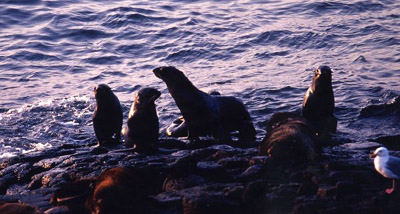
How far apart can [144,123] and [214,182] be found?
2716 mm

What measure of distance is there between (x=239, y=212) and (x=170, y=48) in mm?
13793

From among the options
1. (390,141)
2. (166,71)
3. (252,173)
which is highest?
(166,71)

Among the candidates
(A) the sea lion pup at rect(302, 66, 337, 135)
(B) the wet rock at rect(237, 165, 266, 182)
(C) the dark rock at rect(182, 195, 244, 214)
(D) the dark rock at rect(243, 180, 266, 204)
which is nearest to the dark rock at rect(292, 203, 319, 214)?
(D) the dark rock at rect(243, 180, 266, 204)

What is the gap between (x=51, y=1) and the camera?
27359 mm

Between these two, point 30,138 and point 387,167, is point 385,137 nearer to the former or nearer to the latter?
point 387,167

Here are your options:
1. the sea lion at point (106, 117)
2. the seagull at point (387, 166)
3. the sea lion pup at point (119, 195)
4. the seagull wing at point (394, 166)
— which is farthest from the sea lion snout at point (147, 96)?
the seagull wing at point (394, 166)

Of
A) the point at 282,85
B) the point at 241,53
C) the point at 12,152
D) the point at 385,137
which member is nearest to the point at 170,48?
the point at 241,53

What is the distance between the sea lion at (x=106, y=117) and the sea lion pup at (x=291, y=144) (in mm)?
3611

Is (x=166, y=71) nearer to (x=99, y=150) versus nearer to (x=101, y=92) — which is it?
(x=101, y=92)

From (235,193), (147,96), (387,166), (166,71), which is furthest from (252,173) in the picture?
(166,71)

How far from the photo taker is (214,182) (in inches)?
340

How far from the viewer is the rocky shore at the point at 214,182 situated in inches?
299

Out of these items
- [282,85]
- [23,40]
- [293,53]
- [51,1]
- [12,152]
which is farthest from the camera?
[51,1]

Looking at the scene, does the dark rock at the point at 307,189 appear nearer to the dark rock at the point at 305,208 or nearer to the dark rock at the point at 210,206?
the dark rock at the point at 305,208
